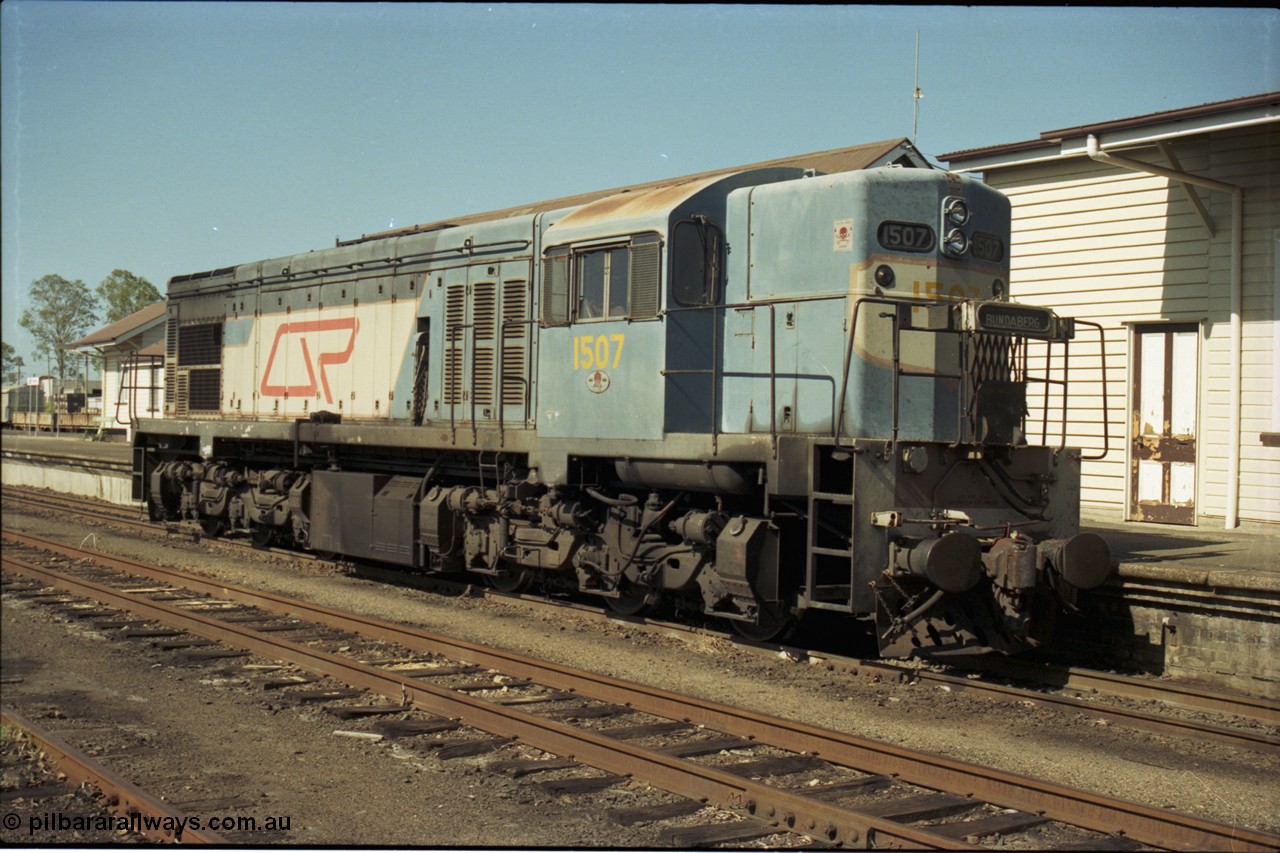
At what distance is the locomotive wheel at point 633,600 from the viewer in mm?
9664

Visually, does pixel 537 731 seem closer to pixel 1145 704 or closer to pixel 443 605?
pixel 1145 704

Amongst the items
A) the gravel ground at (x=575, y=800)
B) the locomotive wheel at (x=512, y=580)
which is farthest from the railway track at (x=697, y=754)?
the locomotive wheel at (x=512, y=580)

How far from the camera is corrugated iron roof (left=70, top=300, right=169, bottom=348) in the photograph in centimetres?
1869

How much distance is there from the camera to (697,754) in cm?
614

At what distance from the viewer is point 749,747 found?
6242mm

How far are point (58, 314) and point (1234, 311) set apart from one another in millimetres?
13522

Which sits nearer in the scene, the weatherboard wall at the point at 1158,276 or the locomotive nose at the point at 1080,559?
the locomotive nose at the point at 1080,559

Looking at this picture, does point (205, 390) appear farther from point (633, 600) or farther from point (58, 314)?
point (633, 600)

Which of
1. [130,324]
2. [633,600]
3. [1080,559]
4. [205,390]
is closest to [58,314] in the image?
[205,390]

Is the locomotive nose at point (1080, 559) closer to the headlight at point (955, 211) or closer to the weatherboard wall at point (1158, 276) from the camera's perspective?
the headlight at point (955, 211)

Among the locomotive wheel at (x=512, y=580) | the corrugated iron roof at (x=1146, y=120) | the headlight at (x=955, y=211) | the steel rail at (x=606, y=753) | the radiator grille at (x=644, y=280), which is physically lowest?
the steel rail at (x=606, y=753)

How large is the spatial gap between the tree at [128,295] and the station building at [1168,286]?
526 inches

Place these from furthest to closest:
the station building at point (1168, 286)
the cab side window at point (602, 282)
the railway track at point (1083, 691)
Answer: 1. the station building at point (1168, 286)
2. the cab side window at point (602, 282)
3. the railway track at point (1083, 691)

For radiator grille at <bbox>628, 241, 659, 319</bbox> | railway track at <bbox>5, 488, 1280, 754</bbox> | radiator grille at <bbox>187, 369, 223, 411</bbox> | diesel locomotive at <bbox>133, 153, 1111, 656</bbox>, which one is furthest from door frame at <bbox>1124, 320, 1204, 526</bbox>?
→ radiator grille at <bbox>187, 369, 223, 411</bbox>
